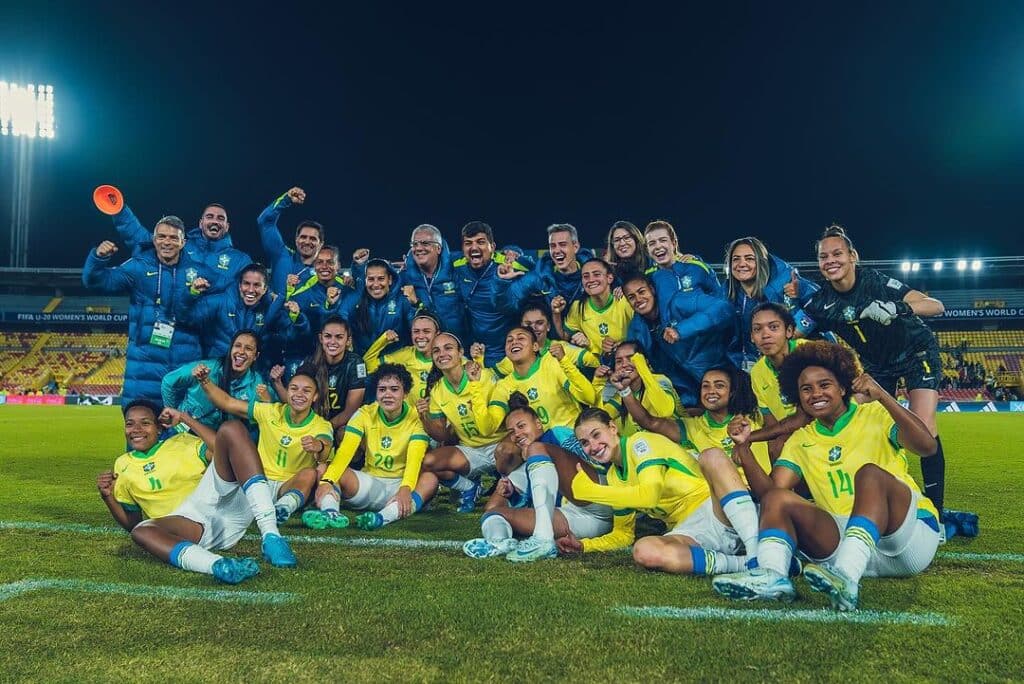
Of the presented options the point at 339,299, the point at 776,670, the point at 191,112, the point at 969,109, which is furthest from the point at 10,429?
the point at 969,109

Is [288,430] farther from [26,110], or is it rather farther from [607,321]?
[26,110]

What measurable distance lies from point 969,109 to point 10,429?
162 feet

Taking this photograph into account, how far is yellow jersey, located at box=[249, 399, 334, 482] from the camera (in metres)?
5.40

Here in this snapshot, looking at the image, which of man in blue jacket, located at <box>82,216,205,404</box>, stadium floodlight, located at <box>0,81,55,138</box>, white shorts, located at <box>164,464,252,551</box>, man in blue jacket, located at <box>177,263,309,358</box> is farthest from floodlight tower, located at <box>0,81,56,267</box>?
white shorts, located at <box>164,464,252,551</box>

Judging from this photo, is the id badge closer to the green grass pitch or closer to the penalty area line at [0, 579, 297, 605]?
the green grass pitch

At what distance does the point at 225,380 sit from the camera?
5.84 meters

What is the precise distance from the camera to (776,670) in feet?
7.57

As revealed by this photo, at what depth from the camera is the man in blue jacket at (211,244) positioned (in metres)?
6.67

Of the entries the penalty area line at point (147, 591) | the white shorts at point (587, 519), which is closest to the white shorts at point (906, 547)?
the white shorts at point (587, 519)

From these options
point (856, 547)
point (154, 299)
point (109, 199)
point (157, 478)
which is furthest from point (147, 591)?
point (109, 199)

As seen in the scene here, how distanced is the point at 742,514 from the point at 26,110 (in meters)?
42.8

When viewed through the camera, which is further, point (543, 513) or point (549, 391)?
point (549, 391)

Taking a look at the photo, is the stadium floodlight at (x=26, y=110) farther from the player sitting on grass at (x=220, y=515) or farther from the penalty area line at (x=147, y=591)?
the penalty area line at (x=147, y=591)

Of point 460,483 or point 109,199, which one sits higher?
point 109,199
